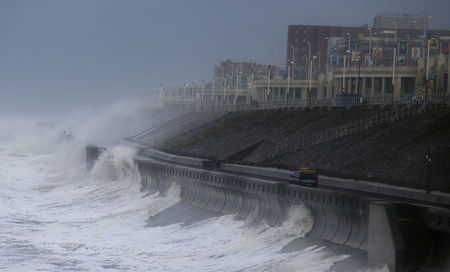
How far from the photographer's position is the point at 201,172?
44.0m

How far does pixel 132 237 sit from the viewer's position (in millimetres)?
38344

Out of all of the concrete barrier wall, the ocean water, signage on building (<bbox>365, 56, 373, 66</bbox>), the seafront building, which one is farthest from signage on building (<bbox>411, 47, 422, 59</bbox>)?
the concrete barrier wall

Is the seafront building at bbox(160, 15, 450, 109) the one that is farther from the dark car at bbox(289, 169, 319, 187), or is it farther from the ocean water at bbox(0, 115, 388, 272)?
the ocean water at bbox(0, 115, 388, 272)

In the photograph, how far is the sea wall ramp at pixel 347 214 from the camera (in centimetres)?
2373

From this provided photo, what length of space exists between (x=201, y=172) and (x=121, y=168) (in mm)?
19990

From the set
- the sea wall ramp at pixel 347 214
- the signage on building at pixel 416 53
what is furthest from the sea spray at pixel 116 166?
the signage on building at pixel 416 53

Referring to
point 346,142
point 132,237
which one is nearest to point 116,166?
point 346,142

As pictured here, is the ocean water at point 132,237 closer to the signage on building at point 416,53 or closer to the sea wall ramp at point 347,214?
the sea wall ramp at point 347,214

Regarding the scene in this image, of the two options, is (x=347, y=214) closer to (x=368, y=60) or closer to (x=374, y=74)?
(x=374, y=74)

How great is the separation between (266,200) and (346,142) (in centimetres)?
1652

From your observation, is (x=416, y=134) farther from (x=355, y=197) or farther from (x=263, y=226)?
(x=355, y=197)

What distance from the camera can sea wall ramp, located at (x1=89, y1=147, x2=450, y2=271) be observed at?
23.7 m

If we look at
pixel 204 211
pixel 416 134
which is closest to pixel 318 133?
pixel 416 134

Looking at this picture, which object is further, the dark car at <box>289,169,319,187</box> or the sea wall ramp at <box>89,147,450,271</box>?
the dark car at <box>289,169,319,187</box>
